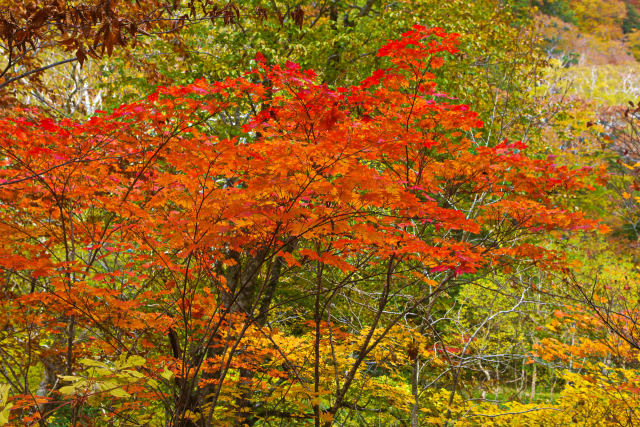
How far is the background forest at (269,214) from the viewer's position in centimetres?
280

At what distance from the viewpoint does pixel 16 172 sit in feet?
12.4

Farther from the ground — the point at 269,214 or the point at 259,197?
the point at 259,197

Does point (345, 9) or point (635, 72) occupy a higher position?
point (635, 72)

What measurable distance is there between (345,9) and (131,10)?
485 centimetres

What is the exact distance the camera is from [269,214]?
2.38 meters

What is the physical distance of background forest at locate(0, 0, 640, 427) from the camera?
9.18 feet

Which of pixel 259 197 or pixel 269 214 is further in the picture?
pixel 259 197

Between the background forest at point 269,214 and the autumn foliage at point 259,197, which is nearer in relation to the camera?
the autumn foliage at point 259,197

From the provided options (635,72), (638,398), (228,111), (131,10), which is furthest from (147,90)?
(635,72)

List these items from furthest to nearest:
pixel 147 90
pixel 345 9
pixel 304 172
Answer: pixel 345 9 → pixel 147 90 → pixel 304 172

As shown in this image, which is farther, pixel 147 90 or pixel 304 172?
pixel 147 90

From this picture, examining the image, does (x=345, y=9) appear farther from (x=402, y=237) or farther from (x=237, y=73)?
(x=402, y=237)

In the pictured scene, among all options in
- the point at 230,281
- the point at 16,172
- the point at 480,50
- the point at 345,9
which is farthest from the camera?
the point at 345,9

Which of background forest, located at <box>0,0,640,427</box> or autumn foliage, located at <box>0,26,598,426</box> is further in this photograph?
background forest, located at <box>0,0,640,427</box>
